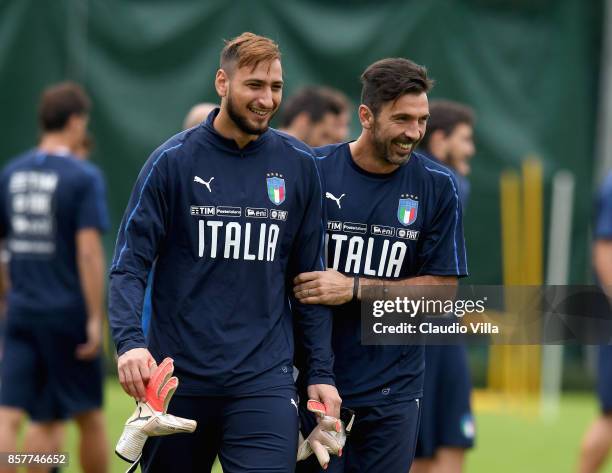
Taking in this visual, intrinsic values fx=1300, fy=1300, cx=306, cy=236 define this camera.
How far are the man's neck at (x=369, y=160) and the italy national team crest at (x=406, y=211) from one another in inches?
6.4

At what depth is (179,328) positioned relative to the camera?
514 cm

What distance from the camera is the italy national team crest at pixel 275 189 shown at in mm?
5211

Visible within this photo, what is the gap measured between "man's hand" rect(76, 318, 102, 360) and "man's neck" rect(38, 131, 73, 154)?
1.13 metres

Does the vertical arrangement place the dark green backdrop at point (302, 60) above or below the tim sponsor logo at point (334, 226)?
above

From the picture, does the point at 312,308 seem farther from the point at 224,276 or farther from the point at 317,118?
the point at 317,118

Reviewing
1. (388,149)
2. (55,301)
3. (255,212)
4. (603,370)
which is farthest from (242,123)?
(603,370)

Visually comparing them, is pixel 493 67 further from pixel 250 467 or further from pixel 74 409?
pixel 250 467

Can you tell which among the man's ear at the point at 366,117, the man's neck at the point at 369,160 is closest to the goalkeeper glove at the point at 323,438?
the man's neck at the point at 369,160

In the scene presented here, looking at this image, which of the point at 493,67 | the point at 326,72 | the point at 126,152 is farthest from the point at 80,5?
the point at 493,67

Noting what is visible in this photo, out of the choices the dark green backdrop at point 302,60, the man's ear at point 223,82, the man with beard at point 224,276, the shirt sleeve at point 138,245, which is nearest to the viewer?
the shirt sleeve at point 138,245

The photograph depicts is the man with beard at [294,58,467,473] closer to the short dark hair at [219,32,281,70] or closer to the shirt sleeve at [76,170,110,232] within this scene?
the short dark hair at [219,32,281,70]

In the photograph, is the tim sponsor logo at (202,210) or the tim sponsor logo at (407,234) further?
the tim sponsor logo at (407,234)

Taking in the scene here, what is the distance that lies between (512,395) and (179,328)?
8.66 meters

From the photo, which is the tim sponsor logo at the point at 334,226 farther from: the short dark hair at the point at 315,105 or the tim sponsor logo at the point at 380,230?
the short dark hair at the point at 315,105
